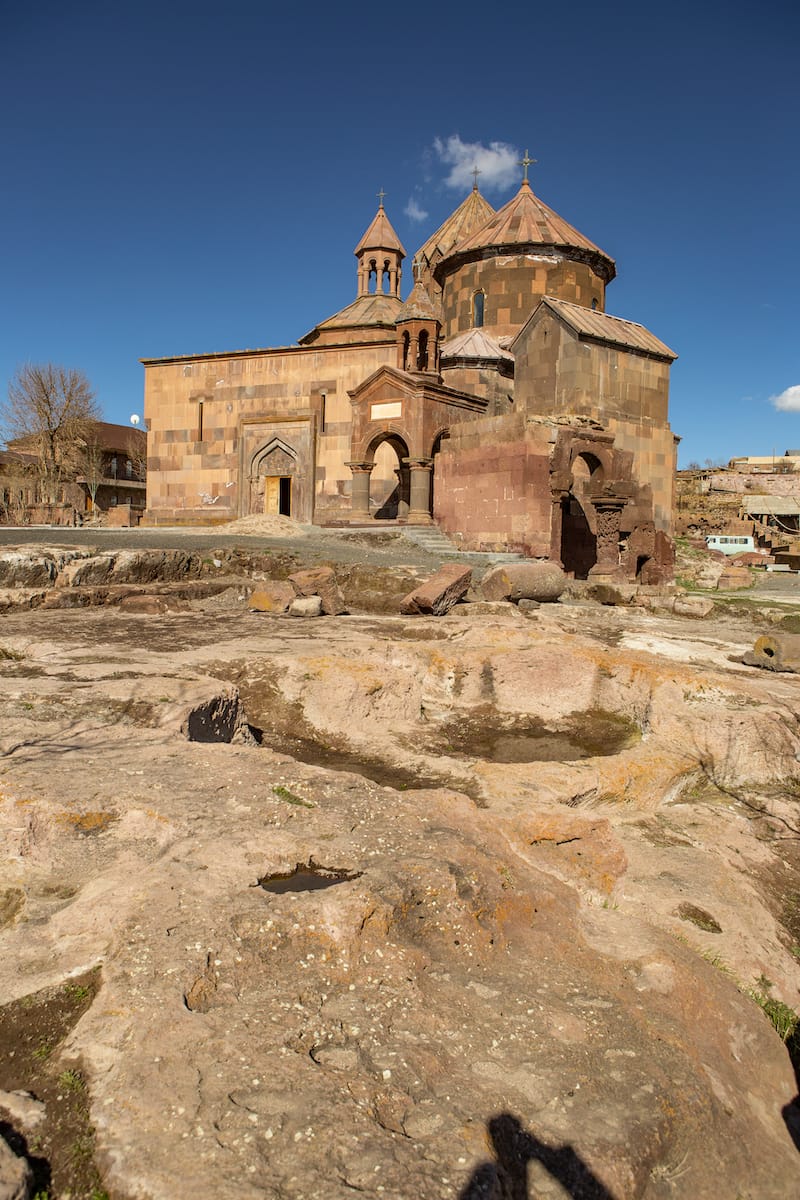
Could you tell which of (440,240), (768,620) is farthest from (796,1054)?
(440,240)

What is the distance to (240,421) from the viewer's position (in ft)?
74.5

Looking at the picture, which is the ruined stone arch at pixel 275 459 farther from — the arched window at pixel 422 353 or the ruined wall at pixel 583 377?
the ruined wall at pixel 583 377

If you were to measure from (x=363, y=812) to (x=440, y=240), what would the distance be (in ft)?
98.4

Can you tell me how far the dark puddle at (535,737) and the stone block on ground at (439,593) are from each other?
326 cm

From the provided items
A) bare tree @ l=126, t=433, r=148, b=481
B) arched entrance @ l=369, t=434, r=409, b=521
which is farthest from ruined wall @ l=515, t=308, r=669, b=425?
bare tree @ l=126, t=433, r=148, b=481

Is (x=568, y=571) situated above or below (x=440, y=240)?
below

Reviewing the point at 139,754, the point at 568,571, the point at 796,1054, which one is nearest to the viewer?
the point at 796,1054

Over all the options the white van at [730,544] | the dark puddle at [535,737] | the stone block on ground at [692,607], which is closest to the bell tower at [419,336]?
the stone block on ground at [692,607]

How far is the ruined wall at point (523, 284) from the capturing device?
2278 cm

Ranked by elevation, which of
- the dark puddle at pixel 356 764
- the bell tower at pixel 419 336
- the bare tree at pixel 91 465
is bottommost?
the dark puddle at pixel 356 764

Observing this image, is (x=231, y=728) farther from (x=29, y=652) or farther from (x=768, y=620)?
(x=768, y=620)

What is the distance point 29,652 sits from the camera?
5.80 m

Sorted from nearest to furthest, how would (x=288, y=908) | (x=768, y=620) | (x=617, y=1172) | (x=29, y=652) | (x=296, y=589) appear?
(x=617, y=1172) → (x=288, y=908) → (x=29, y=652) → (x=296, y=589) → (x=768, y=620)

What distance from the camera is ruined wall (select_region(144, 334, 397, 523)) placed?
71.7ft
